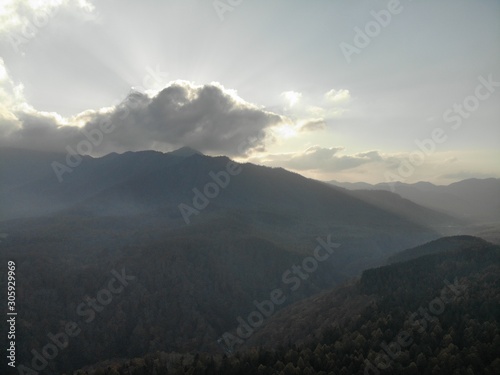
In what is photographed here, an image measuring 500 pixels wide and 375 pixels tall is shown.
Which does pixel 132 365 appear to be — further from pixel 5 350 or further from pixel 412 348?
pixel 5 350

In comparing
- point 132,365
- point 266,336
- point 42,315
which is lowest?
point 266,336

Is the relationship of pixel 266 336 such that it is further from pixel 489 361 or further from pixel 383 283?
pixel 489 361

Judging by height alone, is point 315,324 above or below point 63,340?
below

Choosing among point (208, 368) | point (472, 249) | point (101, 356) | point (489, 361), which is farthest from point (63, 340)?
point (472, 249)

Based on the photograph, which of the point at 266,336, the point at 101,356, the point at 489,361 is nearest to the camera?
the point at 489,361

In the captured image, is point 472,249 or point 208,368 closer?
point 208,368

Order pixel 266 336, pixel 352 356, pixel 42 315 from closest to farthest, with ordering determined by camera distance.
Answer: pixel 352 356 < pixel 266 336 < pixel 42 315
